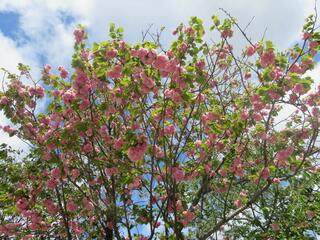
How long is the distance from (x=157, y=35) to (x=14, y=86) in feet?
9.97

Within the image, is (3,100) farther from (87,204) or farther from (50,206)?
(87,204)

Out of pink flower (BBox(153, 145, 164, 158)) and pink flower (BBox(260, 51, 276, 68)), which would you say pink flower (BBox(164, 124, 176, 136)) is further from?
pink flower (BBox(260, 51, 276, 68))

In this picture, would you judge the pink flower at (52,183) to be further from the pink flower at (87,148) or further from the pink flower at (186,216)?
the pink flower at (186,216)

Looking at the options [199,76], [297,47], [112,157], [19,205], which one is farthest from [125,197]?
[297,47]

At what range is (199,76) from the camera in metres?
6.71

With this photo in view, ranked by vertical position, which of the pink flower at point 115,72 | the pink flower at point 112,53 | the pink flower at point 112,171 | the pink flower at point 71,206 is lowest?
the pink flower at point 112,171

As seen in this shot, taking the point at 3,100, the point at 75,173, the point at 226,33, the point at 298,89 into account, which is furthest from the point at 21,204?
the point at 298,89

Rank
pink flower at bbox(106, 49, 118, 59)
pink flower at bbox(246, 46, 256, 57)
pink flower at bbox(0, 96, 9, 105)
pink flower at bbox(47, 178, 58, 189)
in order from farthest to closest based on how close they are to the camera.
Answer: pink flower at bbox(0, 96, 9, 105)
pink flower at bbox(47, 178, 58, 189)
pink flower at bbox(246, 46, 256, 57)
pink flower at bbox(106, 49, 118, 59)

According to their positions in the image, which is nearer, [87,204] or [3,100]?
[87,204]

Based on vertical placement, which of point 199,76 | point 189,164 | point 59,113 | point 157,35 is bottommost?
point 189,164

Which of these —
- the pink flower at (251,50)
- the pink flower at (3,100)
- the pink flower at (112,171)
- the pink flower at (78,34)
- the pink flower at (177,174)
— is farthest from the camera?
the pink flower at (3,100)

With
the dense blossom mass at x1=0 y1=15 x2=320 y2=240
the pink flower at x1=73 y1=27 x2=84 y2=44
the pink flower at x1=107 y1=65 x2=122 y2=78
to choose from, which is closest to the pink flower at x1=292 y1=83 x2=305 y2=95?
the dense blossom mass at x1=0 y1=15 x2=320 y2=240

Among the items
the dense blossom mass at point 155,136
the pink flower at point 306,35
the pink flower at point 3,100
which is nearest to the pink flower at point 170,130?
Result: the dense blossom mass at point 155,136

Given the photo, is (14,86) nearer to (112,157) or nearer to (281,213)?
(112,157)
